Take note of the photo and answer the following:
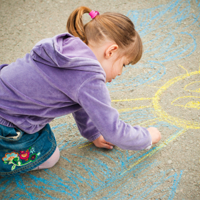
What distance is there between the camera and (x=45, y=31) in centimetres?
229

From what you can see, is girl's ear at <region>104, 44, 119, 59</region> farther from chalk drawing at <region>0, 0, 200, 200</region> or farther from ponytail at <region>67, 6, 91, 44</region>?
chalk drawing at <region>0, 0, 200, 200</region>

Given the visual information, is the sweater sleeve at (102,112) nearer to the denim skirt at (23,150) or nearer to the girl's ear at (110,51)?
the girl's ear at (110,51)

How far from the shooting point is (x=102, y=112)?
37.5 inches

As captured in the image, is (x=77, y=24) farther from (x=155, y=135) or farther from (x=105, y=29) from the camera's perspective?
(x=155, y=135)

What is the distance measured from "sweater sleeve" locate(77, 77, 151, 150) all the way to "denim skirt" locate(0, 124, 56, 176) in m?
0.37

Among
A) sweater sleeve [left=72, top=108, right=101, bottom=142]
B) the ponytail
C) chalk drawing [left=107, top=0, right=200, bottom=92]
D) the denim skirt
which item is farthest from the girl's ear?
chalk drawing [left=107, top=0, right=200, bottom=92]

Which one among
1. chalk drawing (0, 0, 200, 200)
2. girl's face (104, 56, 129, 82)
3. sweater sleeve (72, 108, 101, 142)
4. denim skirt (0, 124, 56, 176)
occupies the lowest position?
chalk drawing (0, 0, 200, 200)

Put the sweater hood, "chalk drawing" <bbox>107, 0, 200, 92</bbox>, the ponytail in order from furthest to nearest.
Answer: "chalk drawing" <bbox>107, 0, 200, 92</bbox>
the ponytail
the sweater hood

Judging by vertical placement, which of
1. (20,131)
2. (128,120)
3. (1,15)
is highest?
(1,15)

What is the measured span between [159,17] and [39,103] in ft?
5.94

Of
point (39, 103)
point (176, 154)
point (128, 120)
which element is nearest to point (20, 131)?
point (39, 103)

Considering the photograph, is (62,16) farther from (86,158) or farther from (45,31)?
(86,158)

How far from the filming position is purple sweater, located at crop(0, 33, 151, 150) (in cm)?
93

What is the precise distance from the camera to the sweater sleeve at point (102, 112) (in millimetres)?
926
